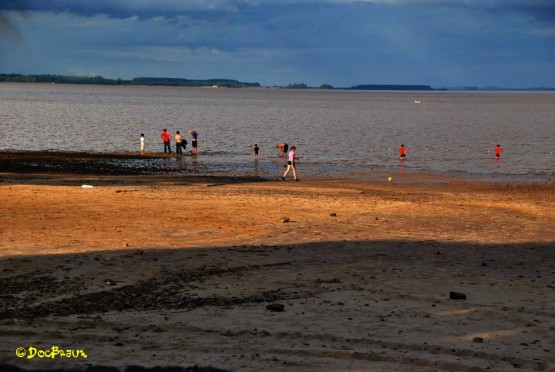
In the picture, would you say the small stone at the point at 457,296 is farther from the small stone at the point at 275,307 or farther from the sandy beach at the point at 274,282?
the small stone at the point at 275,307

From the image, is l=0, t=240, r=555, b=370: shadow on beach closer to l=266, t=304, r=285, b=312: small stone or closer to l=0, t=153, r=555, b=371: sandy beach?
l=0, t=153, r=555, b=371: sandy beach

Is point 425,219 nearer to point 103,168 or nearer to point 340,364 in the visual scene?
point 340,364

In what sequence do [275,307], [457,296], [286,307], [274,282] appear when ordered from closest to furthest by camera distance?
[275,307] → [286,307] → [457,296] → [274,282]

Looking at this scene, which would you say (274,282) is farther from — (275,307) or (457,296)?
(457,296)

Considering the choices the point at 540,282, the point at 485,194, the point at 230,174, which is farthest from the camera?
the point at 230,174

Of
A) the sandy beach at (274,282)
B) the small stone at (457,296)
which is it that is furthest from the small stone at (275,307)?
the small stone at (457,296)

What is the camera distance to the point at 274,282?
16.6m

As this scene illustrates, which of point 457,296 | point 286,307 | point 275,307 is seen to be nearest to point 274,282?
point 286,307

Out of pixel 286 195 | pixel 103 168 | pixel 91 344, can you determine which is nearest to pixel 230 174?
pixel 103 168

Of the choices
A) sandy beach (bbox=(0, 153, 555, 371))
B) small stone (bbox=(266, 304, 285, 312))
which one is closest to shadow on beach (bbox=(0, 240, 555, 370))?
sandy beach (bbox=(0, 153, 555, 371))

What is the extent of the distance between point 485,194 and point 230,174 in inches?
562

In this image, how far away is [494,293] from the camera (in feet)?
53.5

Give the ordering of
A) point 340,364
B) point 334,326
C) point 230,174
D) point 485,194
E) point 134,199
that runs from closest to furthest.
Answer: point 340,364 → point 334,326 → point 134,199 → point 485,194 → point 230,174

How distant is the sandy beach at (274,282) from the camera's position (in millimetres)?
12211
